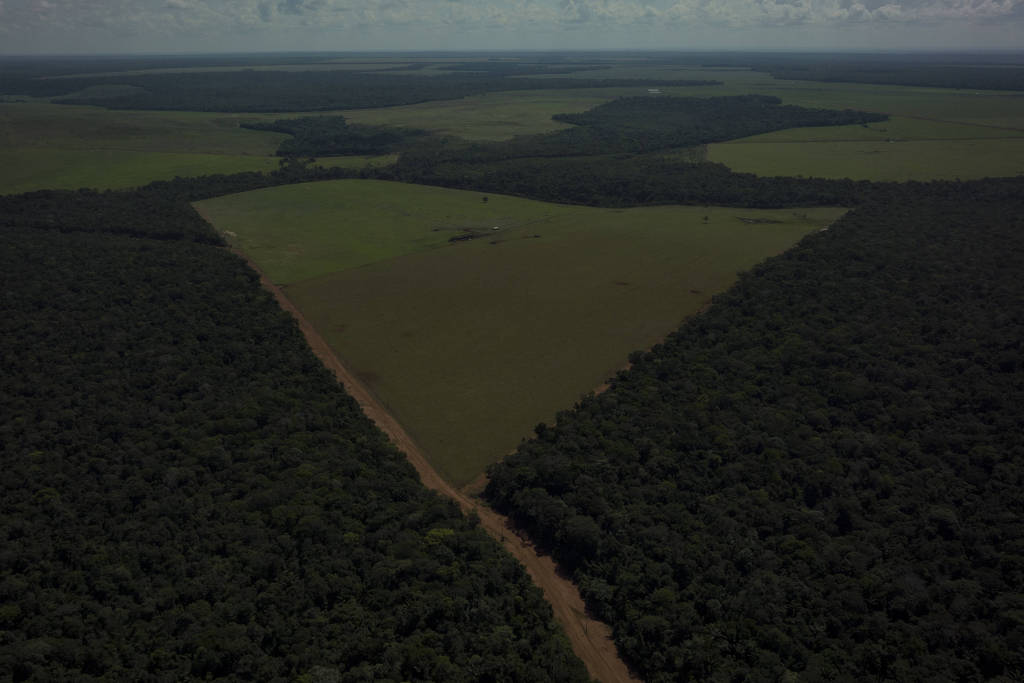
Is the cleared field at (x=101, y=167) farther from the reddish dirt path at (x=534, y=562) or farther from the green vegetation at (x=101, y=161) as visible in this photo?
the reddish dirt path at (x=534, y=562)

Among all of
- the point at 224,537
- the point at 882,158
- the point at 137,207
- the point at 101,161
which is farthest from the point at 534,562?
the point at 101,161

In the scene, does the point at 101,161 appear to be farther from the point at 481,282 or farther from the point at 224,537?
the point at 224,537

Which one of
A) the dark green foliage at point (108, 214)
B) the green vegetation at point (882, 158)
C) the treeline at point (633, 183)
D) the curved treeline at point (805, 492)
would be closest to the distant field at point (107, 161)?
the dark green foliage at point (108, 214)

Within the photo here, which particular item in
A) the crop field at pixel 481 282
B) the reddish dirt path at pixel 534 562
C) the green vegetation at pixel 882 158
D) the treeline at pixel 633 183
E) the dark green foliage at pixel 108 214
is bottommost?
the reddish dirt path at pixel 534 562

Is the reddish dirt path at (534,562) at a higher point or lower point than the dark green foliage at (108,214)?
lower

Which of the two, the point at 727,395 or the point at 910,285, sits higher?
the point at 910,285

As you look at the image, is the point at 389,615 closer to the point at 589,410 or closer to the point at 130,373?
the point at 589,410

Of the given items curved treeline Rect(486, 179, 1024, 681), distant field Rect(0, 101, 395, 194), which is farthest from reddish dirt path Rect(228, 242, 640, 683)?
distant field Rect(0, 101, 395, 194)

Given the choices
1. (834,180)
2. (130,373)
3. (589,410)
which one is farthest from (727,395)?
(834,180)
